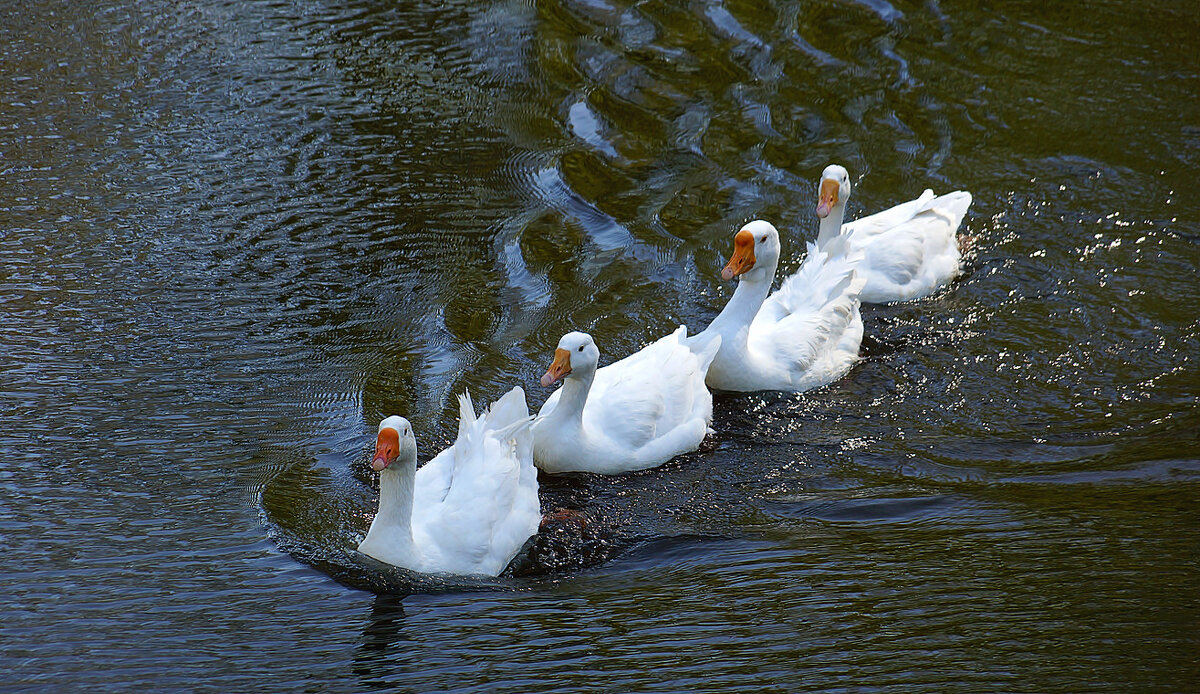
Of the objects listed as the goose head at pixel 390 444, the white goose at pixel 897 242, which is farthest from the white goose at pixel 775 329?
the goose head at pixel 390 444

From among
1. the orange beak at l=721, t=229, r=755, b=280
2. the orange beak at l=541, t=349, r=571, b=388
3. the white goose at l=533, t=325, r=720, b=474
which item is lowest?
the white goose at l=533, t=325, r=720, b=474

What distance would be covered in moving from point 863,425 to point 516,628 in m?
2.95

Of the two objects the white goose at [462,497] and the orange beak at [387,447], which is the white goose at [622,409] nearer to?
the white goose at [462,497]

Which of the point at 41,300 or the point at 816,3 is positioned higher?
the point at 816,3

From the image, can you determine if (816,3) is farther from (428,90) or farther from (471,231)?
(471,231)

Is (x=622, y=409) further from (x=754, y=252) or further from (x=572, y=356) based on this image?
(x=754, y=252)

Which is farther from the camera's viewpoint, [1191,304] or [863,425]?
[1191,304]

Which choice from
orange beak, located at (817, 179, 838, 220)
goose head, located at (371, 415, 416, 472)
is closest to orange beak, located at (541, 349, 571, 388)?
goose head, located at (371, 415, 416, 472)

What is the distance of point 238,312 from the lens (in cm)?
813

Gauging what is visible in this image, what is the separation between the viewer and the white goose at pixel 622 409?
6863mm

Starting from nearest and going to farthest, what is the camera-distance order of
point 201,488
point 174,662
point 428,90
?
point 174,662, point 201,488, point 428,90

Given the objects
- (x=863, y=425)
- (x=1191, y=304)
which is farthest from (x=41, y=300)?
(x=1191, y=304)

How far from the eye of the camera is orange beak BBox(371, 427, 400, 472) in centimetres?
565

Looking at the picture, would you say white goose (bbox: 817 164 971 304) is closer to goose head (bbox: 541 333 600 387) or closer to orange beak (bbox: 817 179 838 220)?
orange beak (bbox: 817 179 838 220)
